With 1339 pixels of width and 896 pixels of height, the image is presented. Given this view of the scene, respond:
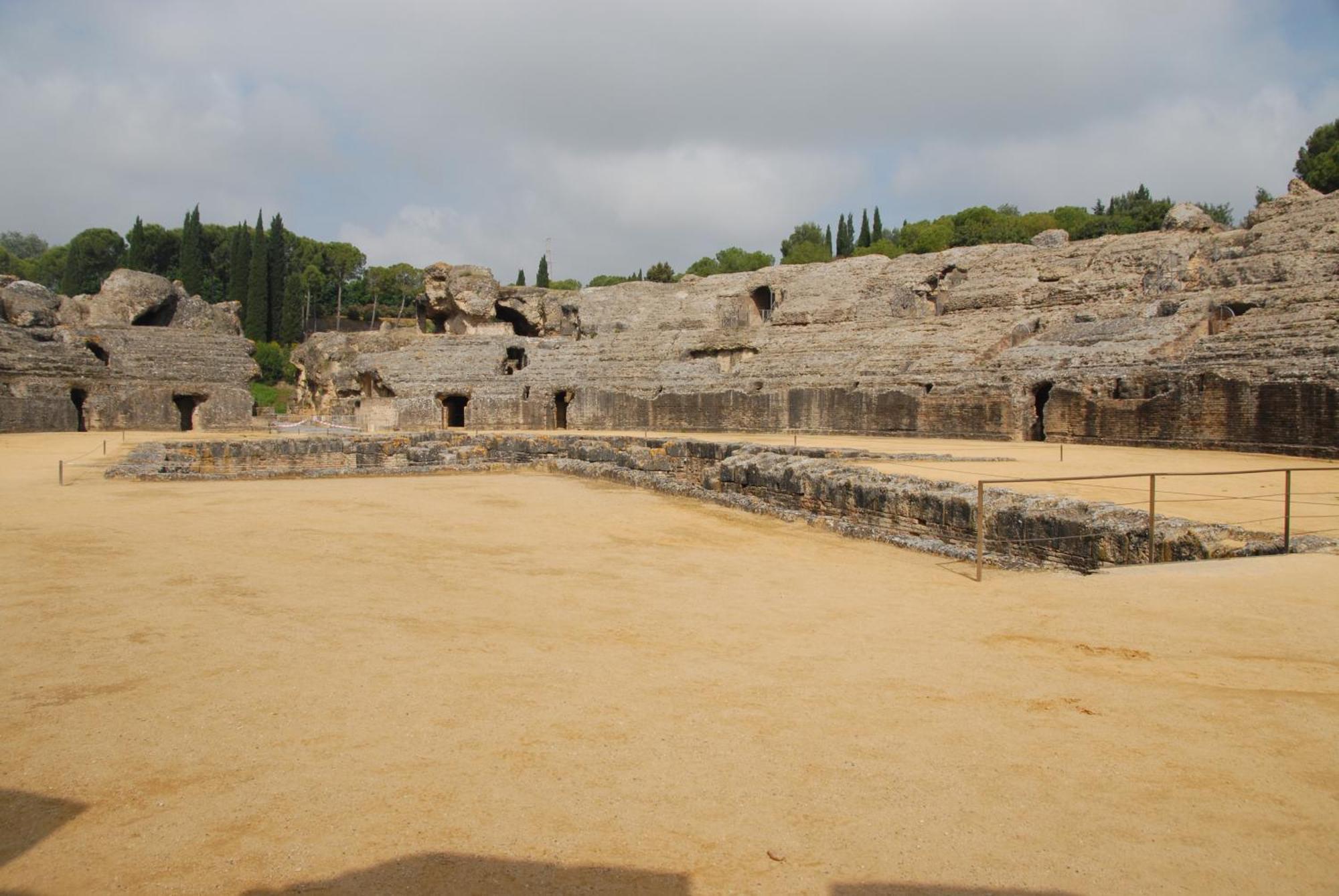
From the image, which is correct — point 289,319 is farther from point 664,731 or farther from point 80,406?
point 664,731

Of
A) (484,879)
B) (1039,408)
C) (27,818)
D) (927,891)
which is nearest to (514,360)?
(1039,408)

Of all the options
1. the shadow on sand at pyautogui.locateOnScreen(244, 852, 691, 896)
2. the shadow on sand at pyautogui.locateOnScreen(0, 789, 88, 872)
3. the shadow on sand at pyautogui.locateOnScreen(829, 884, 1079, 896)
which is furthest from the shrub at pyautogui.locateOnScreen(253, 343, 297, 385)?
the shadow on sand at pyautogui.locateOnScreen(829, 884, 1079, 896)

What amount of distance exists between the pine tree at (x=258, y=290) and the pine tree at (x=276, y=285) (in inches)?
43.4

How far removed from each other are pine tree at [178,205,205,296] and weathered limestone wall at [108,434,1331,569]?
37928mm

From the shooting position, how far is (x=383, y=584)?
6645 mm

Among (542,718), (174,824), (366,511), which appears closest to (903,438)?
(366,511)

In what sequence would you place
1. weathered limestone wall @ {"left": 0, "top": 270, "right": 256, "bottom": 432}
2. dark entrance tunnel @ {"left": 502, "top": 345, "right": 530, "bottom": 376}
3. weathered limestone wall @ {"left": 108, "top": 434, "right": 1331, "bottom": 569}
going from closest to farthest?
weathered limestone wall @ {"left": 108, "top": 434, "right": 1331, "bottom": 569} → weathered limestone wall @ {"left": 0, "top": 270, "right": 256, "bottom": 432} → dark entrance tunnel @ {"left": 502, "top": 345, "right": 530, "bottom": 376}

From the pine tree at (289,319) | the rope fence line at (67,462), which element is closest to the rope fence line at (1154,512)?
the rope fence line at (67,462)

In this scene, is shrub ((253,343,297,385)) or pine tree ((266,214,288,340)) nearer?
shrub ((253,343,297,385))

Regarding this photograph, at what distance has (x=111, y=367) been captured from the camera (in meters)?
27.9

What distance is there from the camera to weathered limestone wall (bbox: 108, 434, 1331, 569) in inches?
297

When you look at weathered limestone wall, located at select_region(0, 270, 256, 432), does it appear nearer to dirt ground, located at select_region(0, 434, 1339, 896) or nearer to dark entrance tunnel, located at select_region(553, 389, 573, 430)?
dark entrance tunnel, located at select_region(553, 389, 573, 430)

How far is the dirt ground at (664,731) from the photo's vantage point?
259 cm

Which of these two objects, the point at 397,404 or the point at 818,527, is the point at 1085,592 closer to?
the point at 818,527
